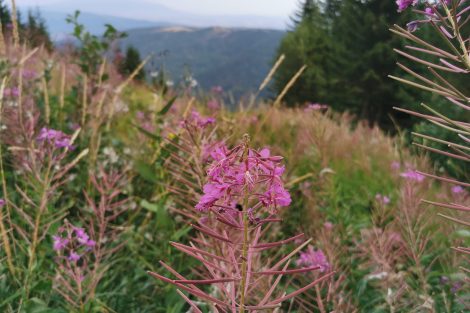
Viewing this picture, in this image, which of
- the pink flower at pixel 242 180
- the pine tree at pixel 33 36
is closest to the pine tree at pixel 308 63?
the pine tree at pixel 33 36

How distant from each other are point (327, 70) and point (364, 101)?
637 cm

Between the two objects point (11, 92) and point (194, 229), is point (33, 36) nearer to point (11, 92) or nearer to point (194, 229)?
point (11, 92)

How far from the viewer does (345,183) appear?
5133 mm

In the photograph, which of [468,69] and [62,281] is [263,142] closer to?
[62,281]

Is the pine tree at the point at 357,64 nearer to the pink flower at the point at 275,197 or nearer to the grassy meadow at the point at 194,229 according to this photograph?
the grassy meadow at the point at 194,229

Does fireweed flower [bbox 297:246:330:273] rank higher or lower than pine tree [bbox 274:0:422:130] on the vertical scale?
higher

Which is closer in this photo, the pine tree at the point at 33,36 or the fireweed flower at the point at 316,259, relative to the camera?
the fireweed flower at the point at 316,259

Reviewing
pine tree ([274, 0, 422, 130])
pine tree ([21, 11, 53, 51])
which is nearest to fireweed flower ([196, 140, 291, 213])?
pine tree ([21, 11, 53, 51])

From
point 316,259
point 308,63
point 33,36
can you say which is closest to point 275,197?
point 316,259

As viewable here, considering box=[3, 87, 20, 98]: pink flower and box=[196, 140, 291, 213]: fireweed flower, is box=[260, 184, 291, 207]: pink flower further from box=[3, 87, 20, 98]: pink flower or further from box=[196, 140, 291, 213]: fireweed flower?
box=[3, 87, 20, 98]: pink flower

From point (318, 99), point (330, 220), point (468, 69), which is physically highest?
point (468, 69)

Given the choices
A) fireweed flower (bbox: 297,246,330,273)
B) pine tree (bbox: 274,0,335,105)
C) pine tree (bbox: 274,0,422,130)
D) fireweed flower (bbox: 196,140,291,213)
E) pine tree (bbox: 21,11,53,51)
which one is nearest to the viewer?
fireweed flower (bbox: 196,140,291,213)

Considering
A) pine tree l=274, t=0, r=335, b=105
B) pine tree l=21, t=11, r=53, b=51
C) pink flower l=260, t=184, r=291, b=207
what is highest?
pink flower l=260, t=184, r=291, b=207

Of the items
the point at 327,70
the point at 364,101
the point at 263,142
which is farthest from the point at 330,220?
the point at 327,70
